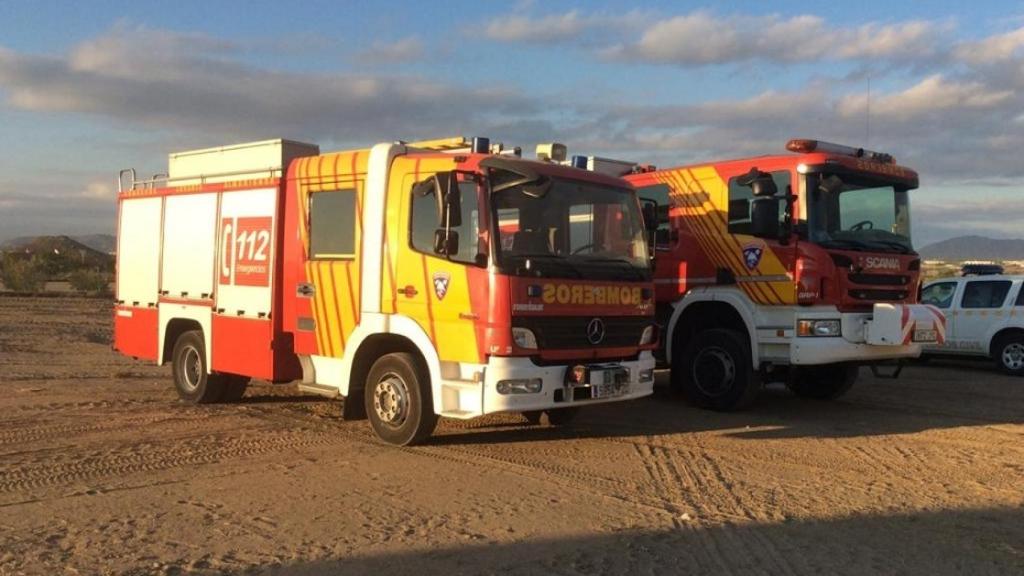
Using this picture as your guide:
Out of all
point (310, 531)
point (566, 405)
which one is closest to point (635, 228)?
point (566, 405)

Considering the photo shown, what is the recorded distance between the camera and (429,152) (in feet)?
26.9

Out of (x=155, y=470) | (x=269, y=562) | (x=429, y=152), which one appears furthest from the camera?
(x=429, y=152)

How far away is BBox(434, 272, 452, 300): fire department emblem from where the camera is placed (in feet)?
24.4

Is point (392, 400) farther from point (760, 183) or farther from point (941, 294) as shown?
point (941, 294)

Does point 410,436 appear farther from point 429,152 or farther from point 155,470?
point 429,152

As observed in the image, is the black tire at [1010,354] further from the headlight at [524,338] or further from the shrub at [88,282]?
the shrub at [88,282]

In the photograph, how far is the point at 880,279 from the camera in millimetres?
9680

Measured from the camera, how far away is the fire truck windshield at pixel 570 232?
7.26 metres

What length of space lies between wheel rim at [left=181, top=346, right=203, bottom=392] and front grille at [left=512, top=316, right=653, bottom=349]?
5139 millimetres

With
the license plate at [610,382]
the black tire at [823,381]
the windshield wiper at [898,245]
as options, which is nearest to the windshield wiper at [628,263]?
the license plate at [610,382]

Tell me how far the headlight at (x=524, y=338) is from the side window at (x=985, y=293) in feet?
38.4

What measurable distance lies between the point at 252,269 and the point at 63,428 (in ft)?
8.12

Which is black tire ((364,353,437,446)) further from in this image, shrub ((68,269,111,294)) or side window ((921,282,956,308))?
shrub ((68,269,111,294))

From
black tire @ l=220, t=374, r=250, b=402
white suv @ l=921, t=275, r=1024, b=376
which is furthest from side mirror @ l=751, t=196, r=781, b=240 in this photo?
white suv @ l=921, t=275, r=1024, b=376
